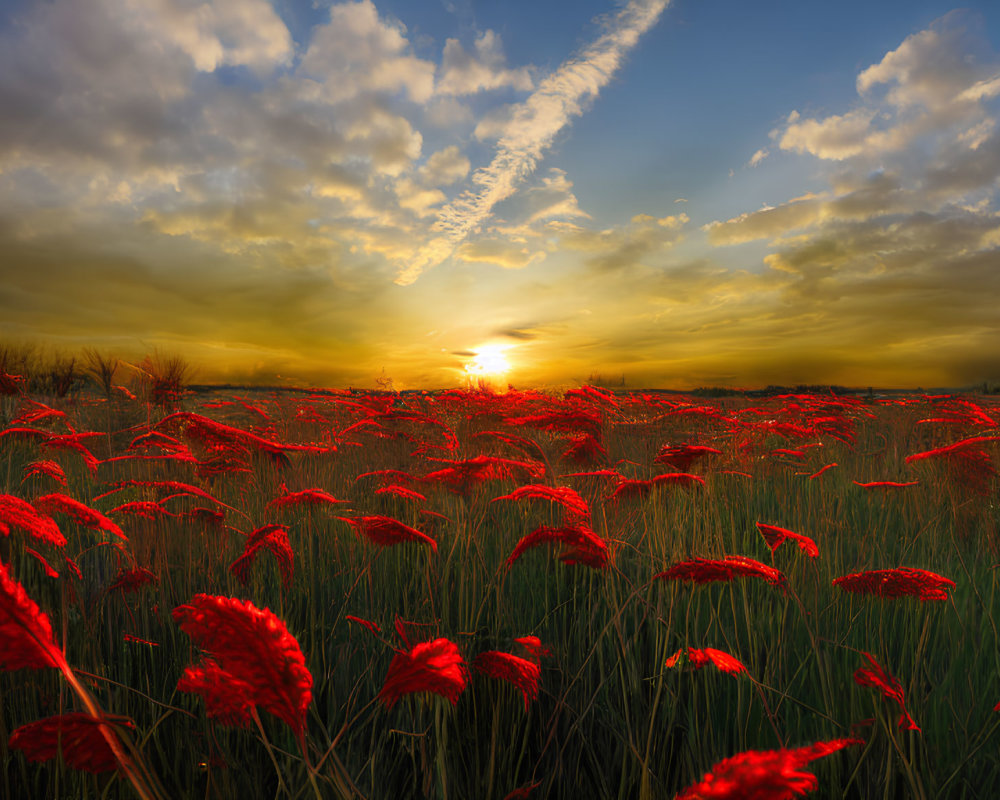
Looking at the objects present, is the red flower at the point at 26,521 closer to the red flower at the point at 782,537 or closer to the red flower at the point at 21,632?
the red flower at the point at 21,632

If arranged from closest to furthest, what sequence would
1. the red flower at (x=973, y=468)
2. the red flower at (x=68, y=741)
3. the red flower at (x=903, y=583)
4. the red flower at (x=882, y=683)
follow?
the red flower at (x=68, y=741) < the red flower at (x=882, y=683) < the red flower at (x=903, y=583) < the red flower at (x=973, y=468)

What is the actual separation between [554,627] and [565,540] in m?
1.01

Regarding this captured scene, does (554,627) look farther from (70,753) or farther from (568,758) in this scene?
(70,753)

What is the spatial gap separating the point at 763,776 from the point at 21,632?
762 millimetres

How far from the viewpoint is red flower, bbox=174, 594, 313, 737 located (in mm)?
593

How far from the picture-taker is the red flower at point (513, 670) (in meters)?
0.94

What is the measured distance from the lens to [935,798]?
4.07 ft

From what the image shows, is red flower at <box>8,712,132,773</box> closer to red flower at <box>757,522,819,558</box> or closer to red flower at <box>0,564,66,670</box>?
red flower at <box>0,564,66,670</box>

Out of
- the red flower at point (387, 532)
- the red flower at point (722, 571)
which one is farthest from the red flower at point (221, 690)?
the red flower at point (722, 571)

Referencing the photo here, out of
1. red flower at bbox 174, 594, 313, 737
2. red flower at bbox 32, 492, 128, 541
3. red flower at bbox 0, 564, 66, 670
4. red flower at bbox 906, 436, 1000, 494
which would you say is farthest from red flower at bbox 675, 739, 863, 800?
red flower at bbox 906, 436, 1000, 494

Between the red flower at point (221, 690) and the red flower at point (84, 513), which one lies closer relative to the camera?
the red flower at point (221, 690)

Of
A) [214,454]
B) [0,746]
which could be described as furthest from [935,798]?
[214,454]

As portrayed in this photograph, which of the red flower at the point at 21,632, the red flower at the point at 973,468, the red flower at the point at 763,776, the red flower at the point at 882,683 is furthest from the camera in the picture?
the red flower at the point at 973,468

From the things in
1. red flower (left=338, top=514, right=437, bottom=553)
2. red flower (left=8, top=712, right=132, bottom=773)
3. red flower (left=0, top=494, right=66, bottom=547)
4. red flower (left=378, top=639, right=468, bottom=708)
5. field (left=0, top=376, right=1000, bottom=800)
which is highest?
red flower (left=0, top=494, right=66, bottom=547)
